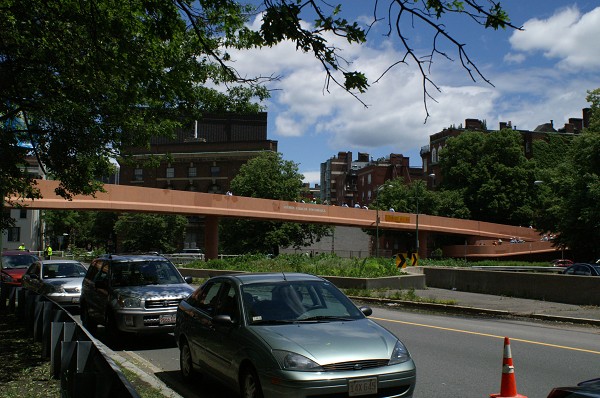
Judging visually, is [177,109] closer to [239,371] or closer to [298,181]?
[239,371]

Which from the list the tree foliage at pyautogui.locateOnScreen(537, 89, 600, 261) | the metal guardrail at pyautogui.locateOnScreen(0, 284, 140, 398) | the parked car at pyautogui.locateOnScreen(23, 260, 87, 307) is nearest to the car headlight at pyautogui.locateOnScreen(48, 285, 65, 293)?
the parked car at pyautogui.locateOnScreen(23, 260, 87, 307)

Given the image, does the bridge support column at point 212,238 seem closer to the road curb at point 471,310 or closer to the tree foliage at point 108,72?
the road curb at point 471,310

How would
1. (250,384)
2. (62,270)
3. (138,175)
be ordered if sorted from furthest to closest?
(138,175) → (62,270) → (250,384)

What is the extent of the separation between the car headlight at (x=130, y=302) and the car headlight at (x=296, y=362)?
20.3ft

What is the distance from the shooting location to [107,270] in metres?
12.7

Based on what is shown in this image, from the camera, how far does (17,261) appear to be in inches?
1062

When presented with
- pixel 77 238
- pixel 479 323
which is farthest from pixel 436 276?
pixel 77 238

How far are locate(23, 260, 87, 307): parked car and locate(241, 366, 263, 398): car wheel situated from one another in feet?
39.3

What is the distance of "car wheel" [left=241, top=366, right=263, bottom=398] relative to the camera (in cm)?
614

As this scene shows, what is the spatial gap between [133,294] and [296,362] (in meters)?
6.61

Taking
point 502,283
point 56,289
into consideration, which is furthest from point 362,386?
point 502,283

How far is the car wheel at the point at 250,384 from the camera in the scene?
6145 millimetres

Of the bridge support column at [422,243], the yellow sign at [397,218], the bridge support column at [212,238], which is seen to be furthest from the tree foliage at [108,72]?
the bridge support column at [422,243]

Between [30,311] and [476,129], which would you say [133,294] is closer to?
[30,311]
